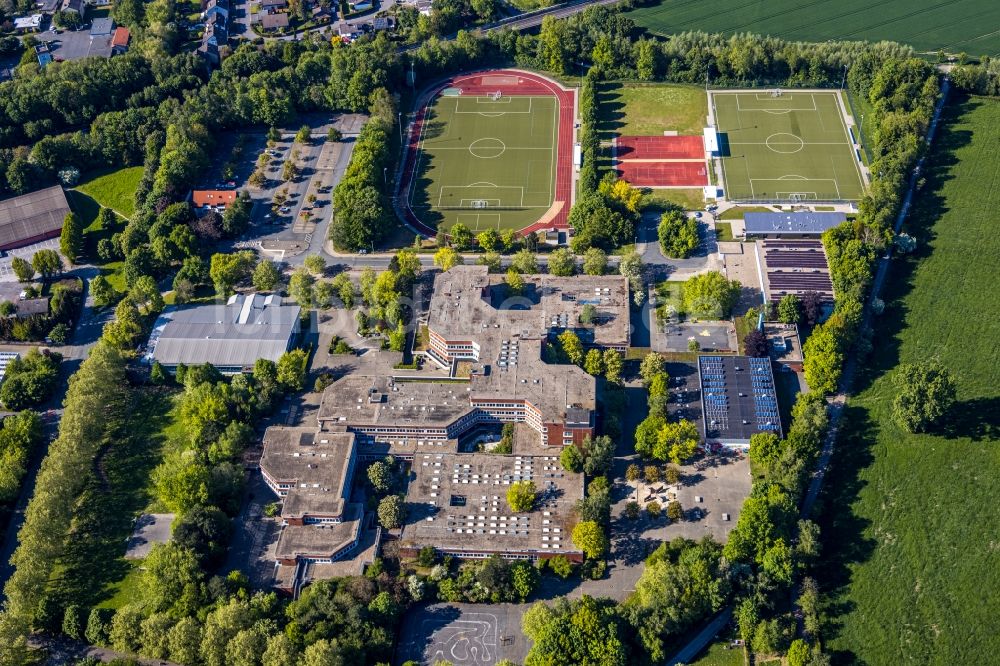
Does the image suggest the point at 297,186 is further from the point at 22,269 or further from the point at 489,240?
the point at 22,269

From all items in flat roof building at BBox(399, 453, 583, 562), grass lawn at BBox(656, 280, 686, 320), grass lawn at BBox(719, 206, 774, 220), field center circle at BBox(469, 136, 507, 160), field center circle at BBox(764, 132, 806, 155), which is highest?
field center circle at BBox(764, 132, 806, 155)

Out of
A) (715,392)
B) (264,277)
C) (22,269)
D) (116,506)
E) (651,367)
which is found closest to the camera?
(116,506)

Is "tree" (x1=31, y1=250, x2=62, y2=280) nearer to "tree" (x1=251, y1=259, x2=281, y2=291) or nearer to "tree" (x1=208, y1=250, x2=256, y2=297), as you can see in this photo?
"tree" (x1=208, y1=250, x2=256, y2=297)

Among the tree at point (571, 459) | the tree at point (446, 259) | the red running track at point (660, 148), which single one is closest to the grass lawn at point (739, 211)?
the red running track at point (660, 148)

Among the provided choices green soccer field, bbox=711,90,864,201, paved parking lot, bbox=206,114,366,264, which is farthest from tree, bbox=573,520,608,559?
green soccer field, bbox=711,90,864,201

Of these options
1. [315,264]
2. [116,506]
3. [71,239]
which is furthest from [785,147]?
[116,506]

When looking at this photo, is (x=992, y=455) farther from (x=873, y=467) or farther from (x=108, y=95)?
(x=108, y=95)
